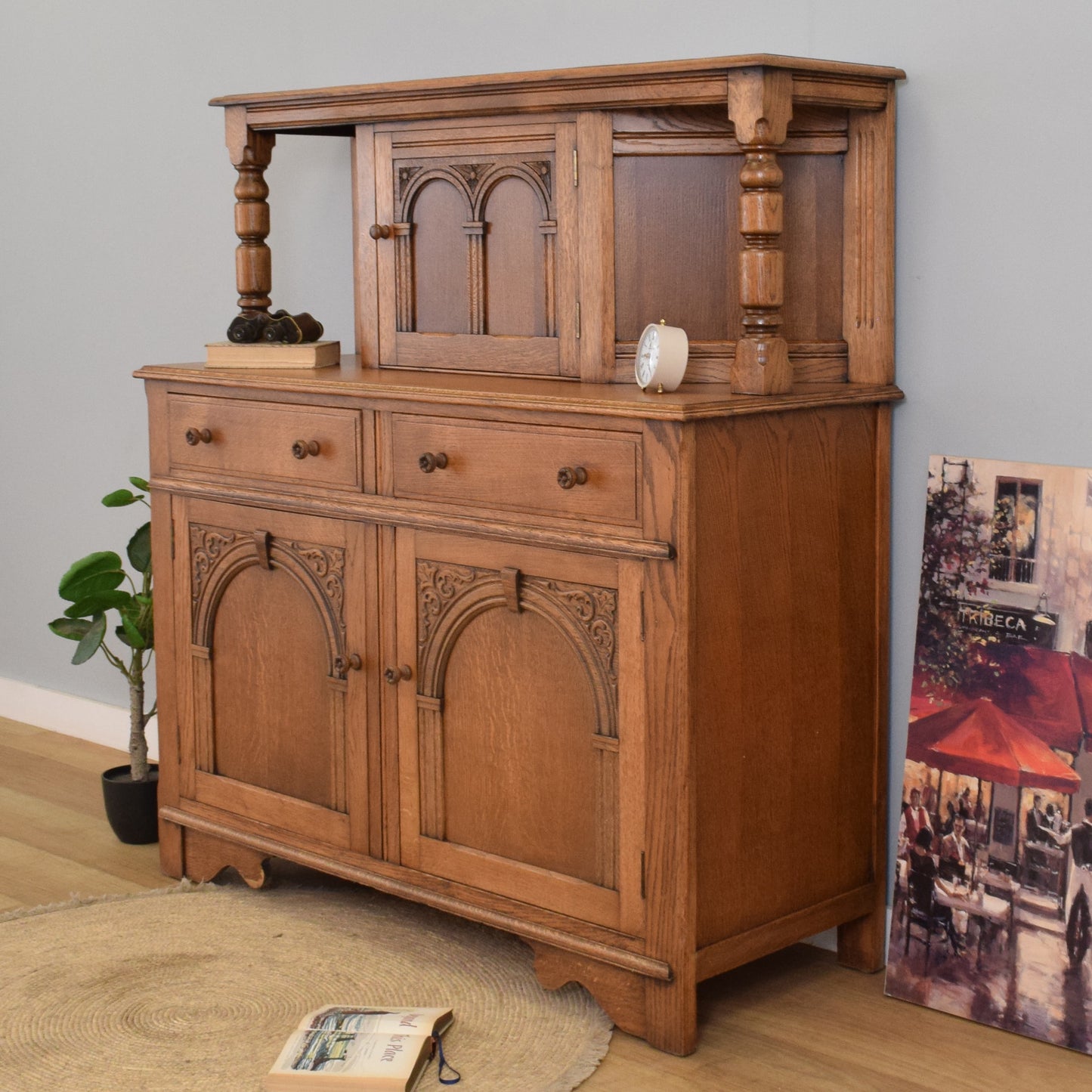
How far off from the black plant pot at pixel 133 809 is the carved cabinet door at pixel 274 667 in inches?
10.0

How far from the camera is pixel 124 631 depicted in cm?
337

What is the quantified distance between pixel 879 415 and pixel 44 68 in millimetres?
2549

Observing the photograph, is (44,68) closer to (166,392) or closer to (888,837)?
(166,392)

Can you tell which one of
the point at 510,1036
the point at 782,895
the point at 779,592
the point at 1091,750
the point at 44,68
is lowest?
the point at 510,1036

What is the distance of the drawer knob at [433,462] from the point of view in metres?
2.58

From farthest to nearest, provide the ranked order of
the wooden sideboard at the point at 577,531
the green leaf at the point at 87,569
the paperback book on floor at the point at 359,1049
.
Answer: the green leaf at the point at 87,569
the wooden sideboard at the point at 577,531
the paperback book on floor at the point at 359,1049

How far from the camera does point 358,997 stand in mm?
2602

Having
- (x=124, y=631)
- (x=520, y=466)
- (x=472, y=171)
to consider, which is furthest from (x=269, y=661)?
(x=472, y=171)

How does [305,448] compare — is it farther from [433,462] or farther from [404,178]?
[404,178]

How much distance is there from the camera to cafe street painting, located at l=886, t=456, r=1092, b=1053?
7.85ft

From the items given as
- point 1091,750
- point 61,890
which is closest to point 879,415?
point 1091,750

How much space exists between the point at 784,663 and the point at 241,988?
1.08 metres

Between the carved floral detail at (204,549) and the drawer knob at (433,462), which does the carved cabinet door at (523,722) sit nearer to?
the drawer knob at (433,462)

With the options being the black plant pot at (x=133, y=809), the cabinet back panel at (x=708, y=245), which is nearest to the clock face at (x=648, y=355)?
the cabinet back panel at (x=708, y=245)
